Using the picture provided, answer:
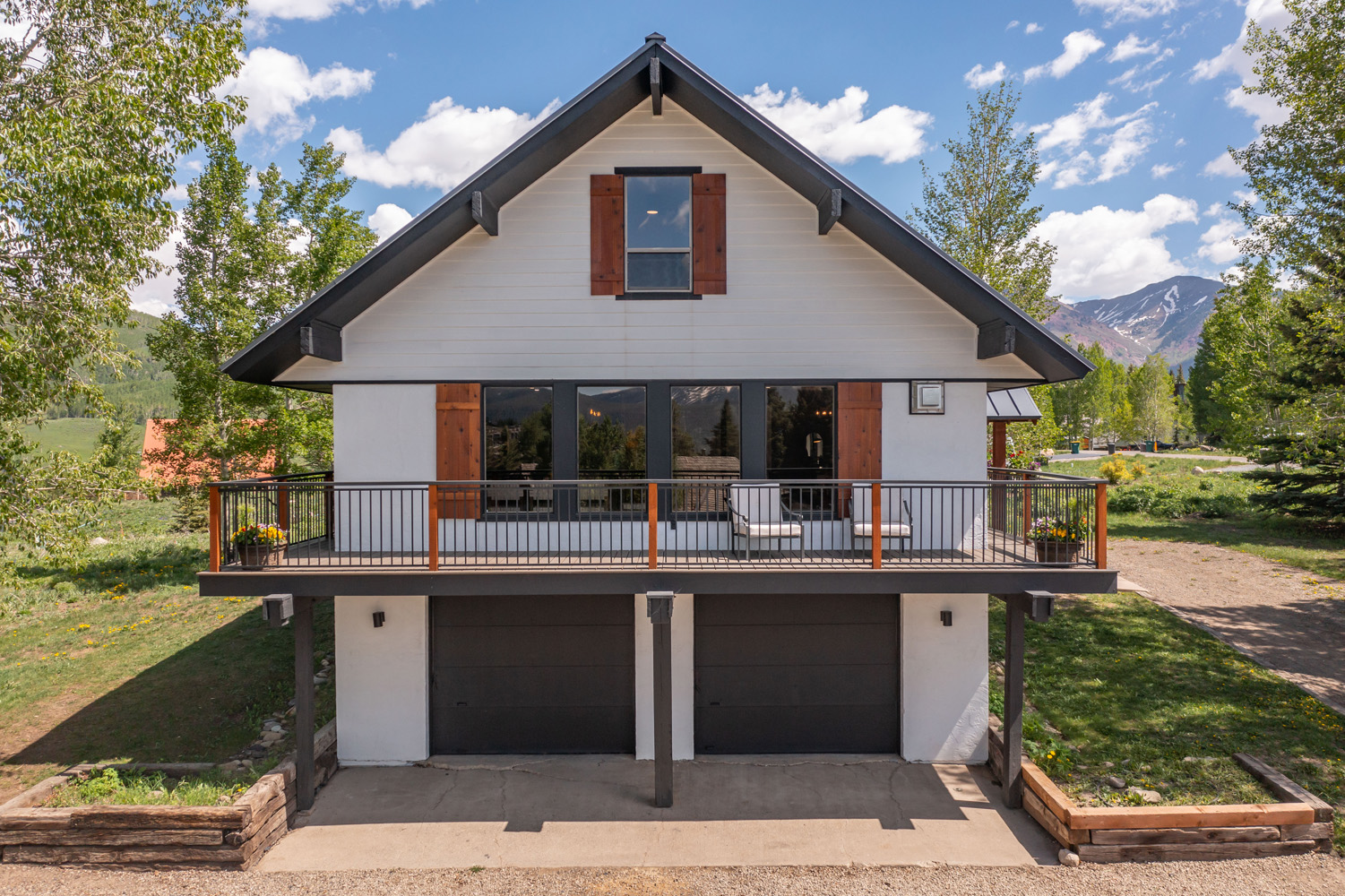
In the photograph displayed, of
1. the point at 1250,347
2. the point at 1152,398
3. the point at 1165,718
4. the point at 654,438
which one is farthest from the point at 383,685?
the point at 1152,398

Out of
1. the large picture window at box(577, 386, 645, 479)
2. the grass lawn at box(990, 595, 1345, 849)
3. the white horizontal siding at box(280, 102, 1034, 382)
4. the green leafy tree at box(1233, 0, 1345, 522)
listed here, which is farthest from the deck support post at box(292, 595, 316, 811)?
the green leafy tree at box(1233, 0, 1345, 522)

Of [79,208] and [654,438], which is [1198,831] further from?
[79,208]

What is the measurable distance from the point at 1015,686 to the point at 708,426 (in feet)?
15.4

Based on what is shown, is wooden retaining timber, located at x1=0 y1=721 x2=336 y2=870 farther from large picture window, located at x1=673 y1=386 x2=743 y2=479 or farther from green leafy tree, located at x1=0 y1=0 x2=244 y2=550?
large picture window, located at x1=673 y1=386 x2=743 y2=479

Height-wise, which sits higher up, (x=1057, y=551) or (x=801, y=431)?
(x=801, y=431)

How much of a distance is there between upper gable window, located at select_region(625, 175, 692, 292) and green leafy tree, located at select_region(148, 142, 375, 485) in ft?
37.9

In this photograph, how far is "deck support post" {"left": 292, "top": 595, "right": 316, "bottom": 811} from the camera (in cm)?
712

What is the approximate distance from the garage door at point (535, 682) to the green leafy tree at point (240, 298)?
10365 millimetres

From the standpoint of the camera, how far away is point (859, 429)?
815 centimetres

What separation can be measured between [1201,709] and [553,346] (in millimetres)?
9632

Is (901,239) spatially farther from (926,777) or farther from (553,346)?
(926,777)

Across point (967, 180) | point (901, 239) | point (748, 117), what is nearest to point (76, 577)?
point (748, 117)

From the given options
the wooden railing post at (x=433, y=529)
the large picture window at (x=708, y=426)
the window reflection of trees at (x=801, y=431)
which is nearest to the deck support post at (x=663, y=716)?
the large picture window at (x=708, y=426)

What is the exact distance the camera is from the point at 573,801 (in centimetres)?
722
